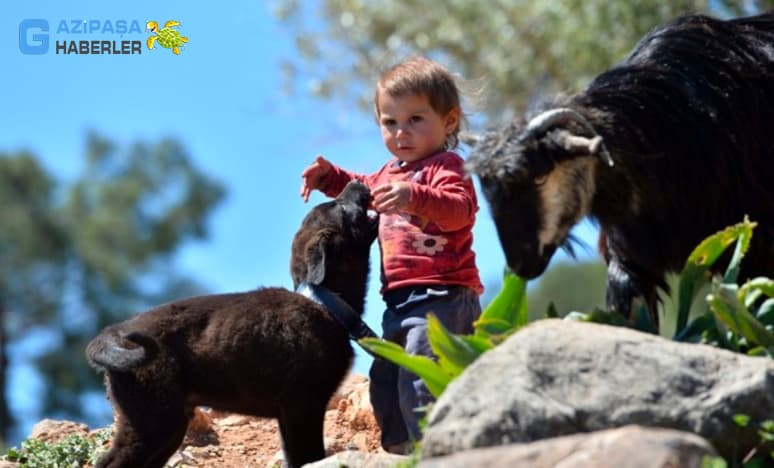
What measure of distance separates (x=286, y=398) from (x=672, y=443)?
9.28 ft

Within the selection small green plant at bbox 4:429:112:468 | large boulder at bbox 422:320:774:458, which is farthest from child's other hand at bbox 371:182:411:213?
small green plant at bbox 4:429:112:468

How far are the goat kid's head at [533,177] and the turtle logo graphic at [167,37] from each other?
4.99m

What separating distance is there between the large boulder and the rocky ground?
2759mm

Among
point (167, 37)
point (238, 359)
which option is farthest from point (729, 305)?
point (167, 37)

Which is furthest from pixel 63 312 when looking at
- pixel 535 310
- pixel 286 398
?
pixel 286 398

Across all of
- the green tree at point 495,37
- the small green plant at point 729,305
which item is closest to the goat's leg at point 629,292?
the small green plant at point 729,305

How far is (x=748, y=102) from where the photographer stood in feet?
20.7

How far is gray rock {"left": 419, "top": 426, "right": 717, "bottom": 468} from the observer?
388 cm

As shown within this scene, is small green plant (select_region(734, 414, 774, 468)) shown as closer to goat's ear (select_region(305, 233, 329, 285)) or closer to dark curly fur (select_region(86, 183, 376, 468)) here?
dark curly fur (select_region(86, 183, 376, 468))

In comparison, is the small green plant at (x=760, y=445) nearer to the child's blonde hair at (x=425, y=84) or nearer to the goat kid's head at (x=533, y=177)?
the goat kid's head at (x=533, y=177)

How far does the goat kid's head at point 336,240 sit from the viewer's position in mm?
6684

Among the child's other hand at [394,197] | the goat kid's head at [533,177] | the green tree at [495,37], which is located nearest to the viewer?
the goat kid's head at [533,177]

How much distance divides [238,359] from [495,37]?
11.9 meters

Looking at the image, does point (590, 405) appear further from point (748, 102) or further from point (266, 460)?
point (266, 460)
